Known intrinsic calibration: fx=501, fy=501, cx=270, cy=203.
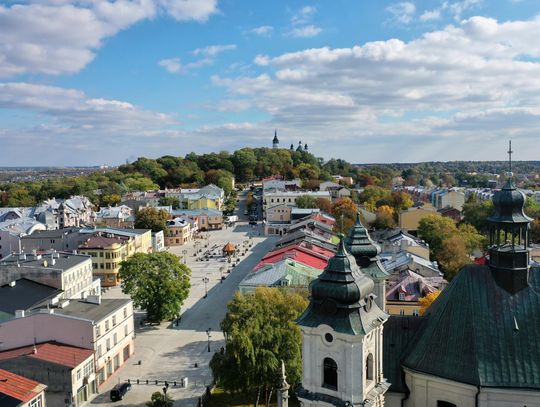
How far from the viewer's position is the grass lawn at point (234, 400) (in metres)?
34.2

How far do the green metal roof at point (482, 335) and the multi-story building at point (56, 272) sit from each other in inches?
1549

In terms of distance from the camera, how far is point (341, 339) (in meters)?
19.2

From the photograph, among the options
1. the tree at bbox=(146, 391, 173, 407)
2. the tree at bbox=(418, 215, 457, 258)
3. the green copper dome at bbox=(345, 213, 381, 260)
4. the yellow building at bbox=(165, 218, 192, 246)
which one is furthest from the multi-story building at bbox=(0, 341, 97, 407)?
the yellow building at bbox=(165, 218, 192, 246)

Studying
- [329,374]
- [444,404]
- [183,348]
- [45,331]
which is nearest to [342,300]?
[329,374]

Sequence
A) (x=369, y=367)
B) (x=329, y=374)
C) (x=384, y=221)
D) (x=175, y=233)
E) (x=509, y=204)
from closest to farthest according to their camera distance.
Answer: (x=329, y=374)
(x=369, y=367)
(x=509, y=204)
(x=384, y=221)
(x=175, y=233)

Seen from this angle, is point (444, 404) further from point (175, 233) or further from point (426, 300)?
point (175, 233)

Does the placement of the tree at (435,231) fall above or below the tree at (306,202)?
below

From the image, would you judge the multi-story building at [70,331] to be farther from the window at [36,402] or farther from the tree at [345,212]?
the tree at [345,212]

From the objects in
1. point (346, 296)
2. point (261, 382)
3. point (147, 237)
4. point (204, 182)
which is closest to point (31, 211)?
point (147, 237)

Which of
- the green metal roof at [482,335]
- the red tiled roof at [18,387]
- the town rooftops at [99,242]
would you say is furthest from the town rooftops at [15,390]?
the town rooftops at [99,242]

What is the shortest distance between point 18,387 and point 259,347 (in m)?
14.3

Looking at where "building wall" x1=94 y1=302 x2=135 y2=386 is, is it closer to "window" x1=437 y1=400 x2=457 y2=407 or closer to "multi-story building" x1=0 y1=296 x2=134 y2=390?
Answer: "multi-story building" x1=0 y1=296 x2=134 y2=390

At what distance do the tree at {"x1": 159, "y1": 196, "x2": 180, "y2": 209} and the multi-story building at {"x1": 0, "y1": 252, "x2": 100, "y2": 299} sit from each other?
70726mm

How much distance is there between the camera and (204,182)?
178 metres
